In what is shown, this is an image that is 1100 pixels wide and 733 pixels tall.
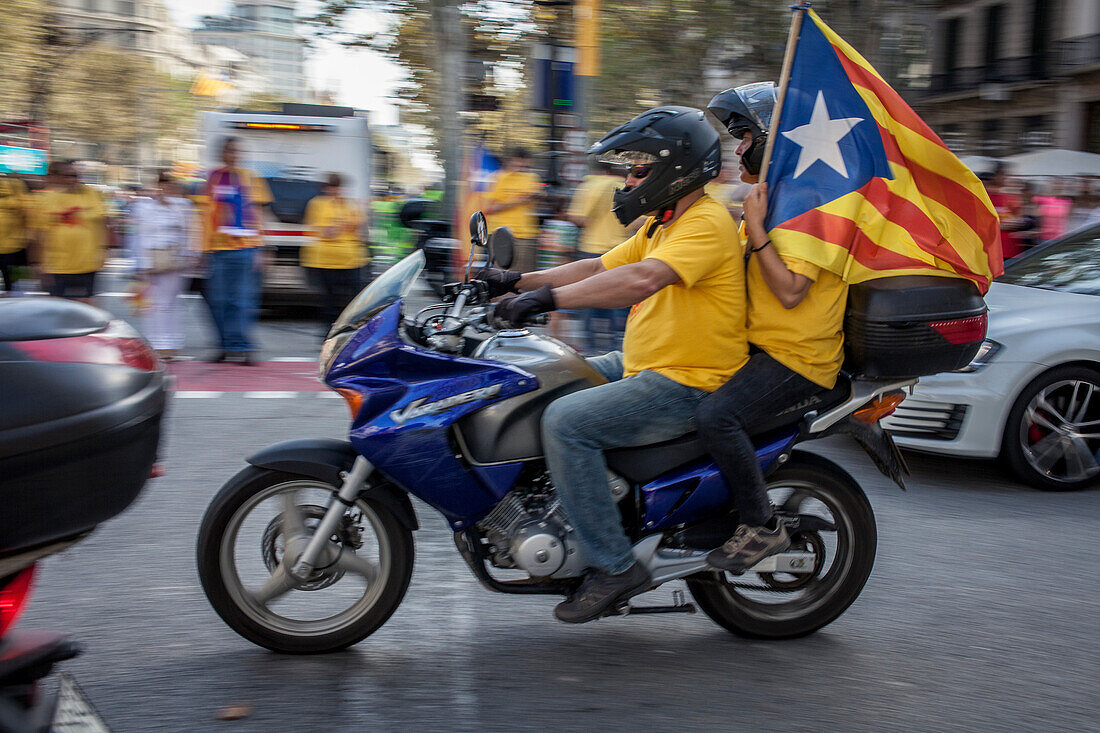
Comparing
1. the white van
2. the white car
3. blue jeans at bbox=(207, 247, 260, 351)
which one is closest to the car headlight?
the white car

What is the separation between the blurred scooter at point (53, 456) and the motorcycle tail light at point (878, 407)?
225 cm

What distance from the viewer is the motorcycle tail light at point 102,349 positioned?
7.57 feet

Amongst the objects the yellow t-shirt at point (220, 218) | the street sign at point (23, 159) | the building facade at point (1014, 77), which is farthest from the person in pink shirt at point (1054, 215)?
the street sign at point (23, 159)

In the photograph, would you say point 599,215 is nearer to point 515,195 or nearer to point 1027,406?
point 515,195

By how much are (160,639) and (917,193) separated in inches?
114

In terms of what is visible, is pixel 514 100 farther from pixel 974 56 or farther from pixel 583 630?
pixel 583 630

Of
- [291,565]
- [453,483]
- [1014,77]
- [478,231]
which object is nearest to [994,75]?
[1014,77]

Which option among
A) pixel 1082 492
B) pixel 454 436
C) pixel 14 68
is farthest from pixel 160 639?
pixel 14 68

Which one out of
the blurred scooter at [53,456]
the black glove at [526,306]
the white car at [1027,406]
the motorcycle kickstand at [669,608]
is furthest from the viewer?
the white car at [1027,406]

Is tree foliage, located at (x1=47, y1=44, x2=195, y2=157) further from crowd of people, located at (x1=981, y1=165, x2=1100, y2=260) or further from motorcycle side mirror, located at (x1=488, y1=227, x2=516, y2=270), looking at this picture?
motorcycle side mirror, located at (x1=488, y1=227, x2=516, y2=270)

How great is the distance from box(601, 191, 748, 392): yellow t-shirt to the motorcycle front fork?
918 mm

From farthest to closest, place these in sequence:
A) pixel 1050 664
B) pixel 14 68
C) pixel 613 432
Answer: pixel 14 68
pixel 1050 664
pixel 613 432

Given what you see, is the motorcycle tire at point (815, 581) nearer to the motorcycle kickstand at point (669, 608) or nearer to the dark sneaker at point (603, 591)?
the motorcycle kickstand at point (669, 608)

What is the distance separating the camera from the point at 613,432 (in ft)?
10.8
